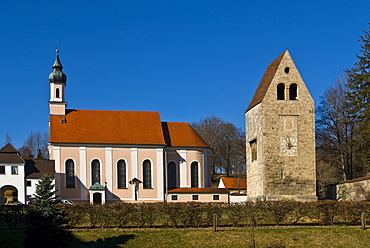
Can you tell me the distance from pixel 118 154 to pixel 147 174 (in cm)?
314

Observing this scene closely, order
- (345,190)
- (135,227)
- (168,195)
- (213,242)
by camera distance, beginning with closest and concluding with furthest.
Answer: (213,242)
(135,227)
(345,190)
(168,195)

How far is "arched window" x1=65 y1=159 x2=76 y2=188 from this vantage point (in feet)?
152

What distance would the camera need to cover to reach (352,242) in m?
23.1

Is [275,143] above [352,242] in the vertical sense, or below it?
above

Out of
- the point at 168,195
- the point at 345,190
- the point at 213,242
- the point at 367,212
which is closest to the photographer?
the point at 213,242

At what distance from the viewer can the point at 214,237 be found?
23281mm

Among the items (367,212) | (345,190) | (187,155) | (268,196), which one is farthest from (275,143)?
(187,155)

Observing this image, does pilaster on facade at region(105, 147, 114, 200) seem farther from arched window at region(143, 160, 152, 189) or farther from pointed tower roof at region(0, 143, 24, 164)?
pointed tower roof at region(0, 143, 24, 164)

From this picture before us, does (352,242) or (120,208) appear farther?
(120,208)

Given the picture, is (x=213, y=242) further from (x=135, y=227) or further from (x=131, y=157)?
(x=131, y=157)

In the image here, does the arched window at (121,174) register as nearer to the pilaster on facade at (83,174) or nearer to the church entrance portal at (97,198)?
the church entrance portal at (97,198)

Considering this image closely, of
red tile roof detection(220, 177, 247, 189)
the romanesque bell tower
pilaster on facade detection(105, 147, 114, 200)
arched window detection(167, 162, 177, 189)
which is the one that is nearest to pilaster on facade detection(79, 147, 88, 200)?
pilaster on facade detection(105, 147, 114, 200)

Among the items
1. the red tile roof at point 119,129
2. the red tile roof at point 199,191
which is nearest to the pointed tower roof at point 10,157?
the red tile roof at point 119,129

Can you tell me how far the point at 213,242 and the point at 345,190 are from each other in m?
19.0
